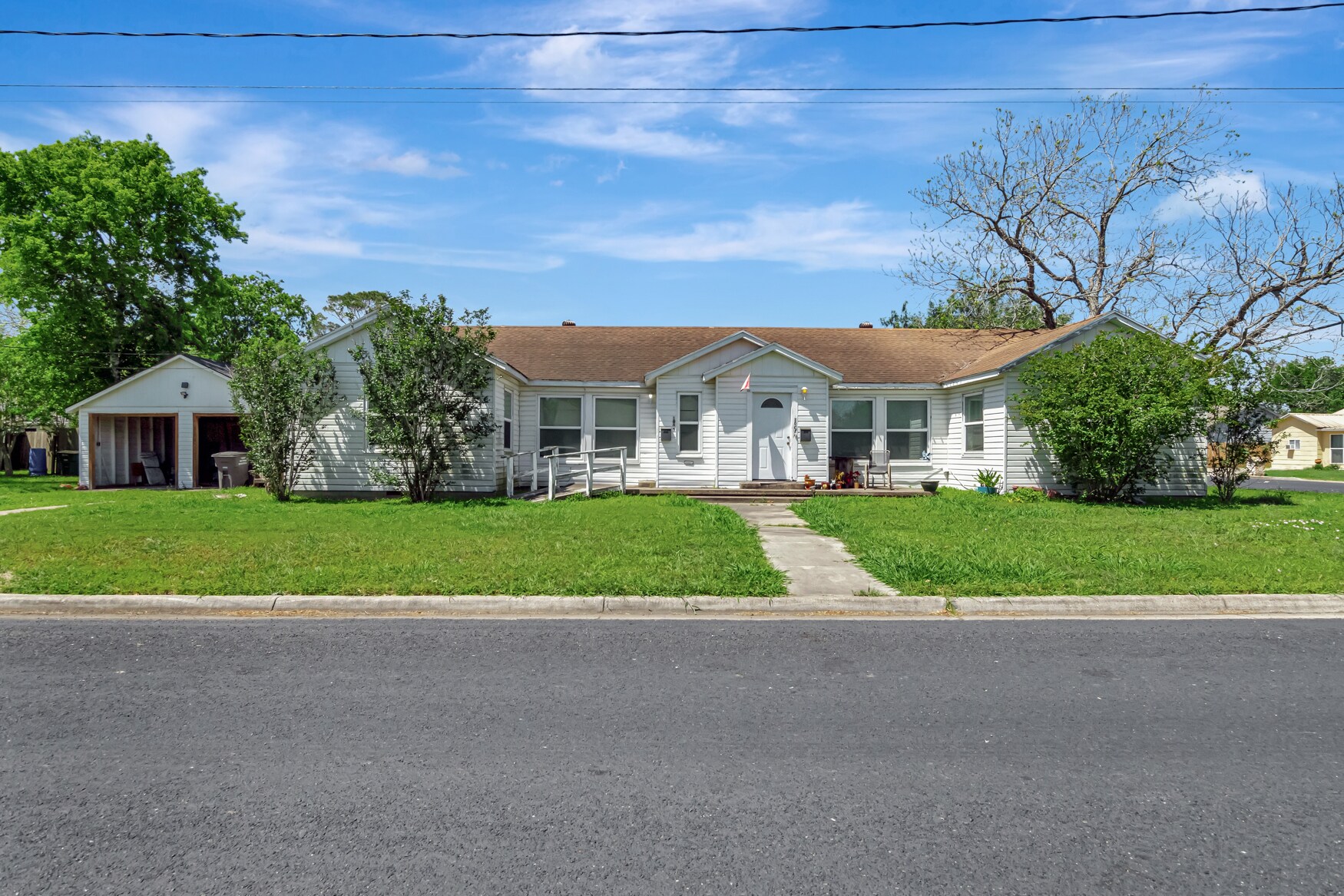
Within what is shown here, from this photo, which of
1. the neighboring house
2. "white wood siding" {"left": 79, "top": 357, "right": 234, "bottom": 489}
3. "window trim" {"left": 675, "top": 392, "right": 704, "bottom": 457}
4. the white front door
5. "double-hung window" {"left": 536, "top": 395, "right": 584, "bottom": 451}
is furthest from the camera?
the neighboring house

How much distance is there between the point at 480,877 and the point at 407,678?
2556mm

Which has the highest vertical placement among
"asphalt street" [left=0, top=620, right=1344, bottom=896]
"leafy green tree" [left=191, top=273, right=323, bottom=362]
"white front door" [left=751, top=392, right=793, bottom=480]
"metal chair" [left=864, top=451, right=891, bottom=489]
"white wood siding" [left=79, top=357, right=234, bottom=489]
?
"leafy green tree" [left=191, top=273, right=323, bottom=362]

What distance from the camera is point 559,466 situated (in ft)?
67.5

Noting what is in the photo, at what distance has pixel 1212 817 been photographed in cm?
342

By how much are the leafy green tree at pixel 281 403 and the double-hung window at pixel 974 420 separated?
1503cm

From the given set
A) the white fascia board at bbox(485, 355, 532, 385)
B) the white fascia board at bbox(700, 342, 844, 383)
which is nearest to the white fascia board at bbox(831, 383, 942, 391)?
the white fascia board at bbox(700, 342, 844, 383)

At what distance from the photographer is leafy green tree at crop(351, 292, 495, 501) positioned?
617 inches

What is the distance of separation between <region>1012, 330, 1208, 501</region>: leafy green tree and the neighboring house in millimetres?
39139

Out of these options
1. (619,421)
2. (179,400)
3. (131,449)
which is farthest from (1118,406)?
(131,449)

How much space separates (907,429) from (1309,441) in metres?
42.9

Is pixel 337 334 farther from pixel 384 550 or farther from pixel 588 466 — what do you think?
pixel 384 550

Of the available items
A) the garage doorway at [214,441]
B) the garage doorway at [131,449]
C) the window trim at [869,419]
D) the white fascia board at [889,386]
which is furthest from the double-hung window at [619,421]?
the garage doorway at [131,449]

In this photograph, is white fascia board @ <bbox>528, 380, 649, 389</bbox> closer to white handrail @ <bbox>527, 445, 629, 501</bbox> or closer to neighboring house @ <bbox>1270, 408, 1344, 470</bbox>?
white handrail @ <bbox>527, 445, 629, 501</bbox>

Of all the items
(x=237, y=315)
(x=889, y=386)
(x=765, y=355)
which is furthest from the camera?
(x=237, y=315)
